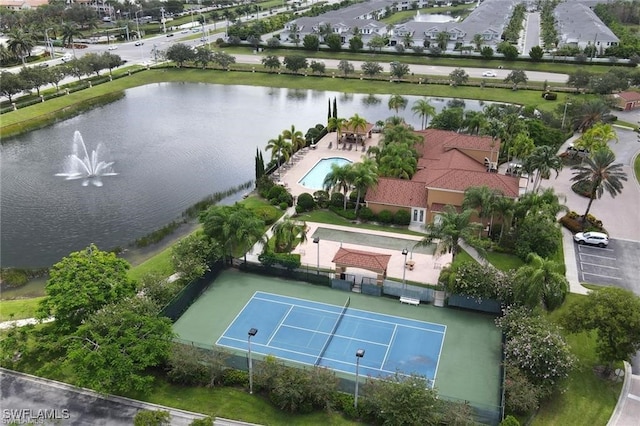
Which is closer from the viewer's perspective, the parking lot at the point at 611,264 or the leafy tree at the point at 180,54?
the parking lot at the point at 611,264

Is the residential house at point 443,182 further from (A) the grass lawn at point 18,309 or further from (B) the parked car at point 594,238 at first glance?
(A) the grass lawn at point 18,309

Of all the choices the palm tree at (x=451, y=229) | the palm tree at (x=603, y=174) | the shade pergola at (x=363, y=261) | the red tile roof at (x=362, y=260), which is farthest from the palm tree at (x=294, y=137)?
the palm tree at (x=603, y=174)

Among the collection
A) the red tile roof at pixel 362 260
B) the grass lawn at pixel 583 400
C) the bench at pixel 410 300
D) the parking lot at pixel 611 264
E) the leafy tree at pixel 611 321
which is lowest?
the grass lawn at pixel 583 400

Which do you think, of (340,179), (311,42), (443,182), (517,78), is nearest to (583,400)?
(443,182)

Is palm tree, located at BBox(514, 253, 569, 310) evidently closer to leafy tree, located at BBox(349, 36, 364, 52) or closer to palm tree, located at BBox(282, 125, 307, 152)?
palm tree, located at BBox(282, 125, 307, 152)

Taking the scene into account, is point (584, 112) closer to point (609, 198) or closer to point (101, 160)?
point (609, 198)

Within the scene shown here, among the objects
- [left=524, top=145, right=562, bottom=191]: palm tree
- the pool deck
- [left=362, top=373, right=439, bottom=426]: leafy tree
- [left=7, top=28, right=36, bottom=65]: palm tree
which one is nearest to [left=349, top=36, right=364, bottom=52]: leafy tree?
[left=7, top=28, right=36, bottom=65]: palm tree

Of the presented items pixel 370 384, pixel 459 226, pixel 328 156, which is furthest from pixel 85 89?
pixel 370 384

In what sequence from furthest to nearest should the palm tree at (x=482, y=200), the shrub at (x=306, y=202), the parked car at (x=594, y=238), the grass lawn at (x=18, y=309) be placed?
the shrub at (x=306, y=202), the parked car at (x=594, y=238), the palm tree at (x=482, y=200), the grass lawn at (x=18, y=309)
